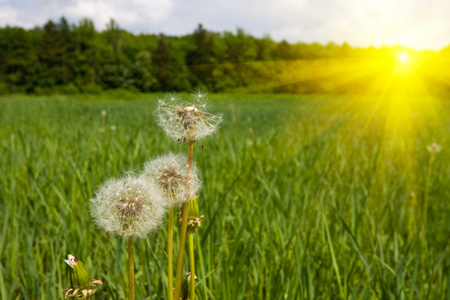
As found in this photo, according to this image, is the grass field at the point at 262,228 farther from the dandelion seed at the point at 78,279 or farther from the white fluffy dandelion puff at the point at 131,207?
the dandelion seed at the point at 78,279

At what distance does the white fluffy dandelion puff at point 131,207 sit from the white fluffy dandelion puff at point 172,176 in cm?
1

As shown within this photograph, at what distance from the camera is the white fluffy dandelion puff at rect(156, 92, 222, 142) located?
1.60 feet

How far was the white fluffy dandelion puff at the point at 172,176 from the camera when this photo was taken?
0.53 metres

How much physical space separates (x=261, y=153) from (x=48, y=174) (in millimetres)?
1989

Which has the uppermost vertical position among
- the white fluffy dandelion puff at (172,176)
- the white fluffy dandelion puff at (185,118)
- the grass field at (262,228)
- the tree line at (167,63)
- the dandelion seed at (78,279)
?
the tree line at (167,63)

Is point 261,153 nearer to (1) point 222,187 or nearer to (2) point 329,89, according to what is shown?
(1) point 222,187

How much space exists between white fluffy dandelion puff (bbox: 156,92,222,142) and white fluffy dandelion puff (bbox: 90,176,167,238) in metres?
0.10

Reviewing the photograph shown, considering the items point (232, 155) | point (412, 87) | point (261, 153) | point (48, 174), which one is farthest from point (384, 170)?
point (412, 87)

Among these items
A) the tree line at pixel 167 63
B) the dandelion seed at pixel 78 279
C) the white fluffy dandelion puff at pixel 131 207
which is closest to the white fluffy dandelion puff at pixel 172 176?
the white fluffy dandelion puff at pixel 131 207

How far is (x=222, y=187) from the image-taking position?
2.19 metres

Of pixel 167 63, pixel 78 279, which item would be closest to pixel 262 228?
pixel 78 279

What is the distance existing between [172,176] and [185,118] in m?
0.11

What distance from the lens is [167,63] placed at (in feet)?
224

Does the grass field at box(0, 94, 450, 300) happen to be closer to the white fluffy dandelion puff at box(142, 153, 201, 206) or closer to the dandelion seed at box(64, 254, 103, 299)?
the white fluffy dandelion puff at box(142, 153, 201, 206)
